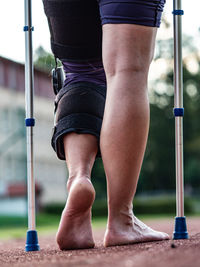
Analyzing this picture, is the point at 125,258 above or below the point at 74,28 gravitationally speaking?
below

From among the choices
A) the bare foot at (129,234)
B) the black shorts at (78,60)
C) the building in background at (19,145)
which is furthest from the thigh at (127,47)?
the building in background at (19,145)

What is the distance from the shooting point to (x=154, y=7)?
76.5 inches

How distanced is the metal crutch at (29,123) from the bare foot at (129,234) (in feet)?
1.08

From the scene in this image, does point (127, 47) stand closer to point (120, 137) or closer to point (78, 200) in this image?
point (120, 137)

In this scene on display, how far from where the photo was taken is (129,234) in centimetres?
195

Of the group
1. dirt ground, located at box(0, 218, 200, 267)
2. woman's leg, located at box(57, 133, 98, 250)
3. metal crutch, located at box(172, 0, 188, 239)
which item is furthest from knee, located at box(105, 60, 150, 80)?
dirt ground, located at box(0, 218, 200, 267)

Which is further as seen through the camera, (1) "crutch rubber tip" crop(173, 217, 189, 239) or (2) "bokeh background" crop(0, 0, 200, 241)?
(2) "bokeh background" crop(0, 0, 200, 241)

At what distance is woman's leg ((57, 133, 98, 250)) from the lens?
192 cm

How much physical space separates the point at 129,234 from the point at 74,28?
75cm

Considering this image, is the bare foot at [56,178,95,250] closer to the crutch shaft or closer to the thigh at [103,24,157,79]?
the crutch shaft

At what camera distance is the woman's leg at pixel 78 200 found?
192 cm

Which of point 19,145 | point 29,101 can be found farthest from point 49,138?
point 29,101

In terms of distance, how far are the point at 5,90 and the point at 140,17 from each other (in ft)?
110

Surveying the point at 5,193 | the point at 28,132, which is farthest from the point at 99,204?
the point at 28,132
